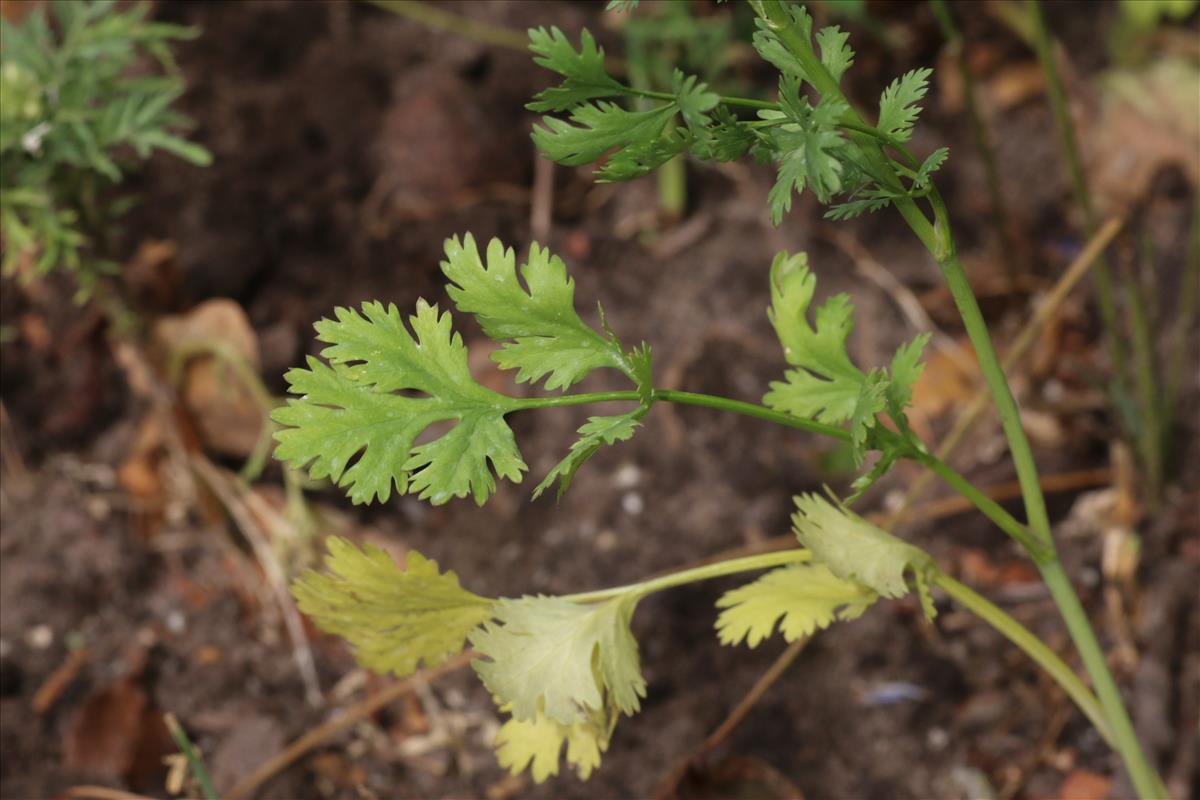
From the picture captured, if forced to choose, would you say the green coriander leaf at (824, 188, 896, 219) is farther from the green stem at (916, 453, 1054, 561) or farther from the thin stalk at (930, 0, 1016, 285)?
the thin stalk at (930, 0, 1016, 285)

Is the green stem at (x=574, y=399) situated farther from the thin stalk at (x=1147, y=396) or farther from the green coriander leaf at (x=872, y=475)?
the thin stalk at (x=1147, y=396)

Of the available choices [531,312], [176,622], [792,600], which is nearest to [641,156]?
[531,312]

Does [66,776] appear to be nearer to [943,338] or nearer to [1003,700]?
[1003,700]

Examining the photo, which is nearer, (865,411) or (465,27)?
(865,411)

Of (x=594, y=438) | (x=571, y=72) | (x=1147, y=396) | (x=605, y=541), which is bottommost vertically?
(x=605, y=541)

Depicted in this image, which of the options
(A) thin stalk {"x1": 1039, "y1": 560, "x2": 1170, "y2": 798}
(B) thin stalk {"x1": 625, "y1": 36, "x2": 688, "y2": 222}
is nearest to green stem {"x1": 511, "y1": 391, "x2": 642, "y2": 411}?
(A) thin stalk {"x1": 1039, "y1": 560, "x2": 1170, "y2": 798}

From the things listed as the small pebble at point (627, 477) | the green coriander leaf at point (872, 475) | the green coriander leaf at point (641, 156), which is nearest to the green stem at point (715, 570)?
the green coriander leaf at point (872, 475)

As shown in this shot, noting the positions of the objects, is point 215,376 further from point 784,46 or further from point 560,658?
point 784,46
